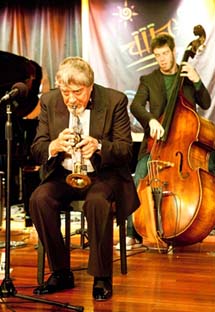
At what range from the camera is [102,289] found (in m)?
2.38

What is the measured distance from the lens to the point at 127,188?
2607 mm

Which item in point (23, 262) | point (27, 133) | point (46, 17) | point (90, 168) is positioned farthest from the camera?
point (46, 17)

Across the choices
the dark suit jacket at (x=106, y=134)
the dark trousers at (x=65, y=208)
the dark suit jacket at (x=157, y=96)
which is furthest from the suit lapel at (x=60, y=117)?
the dark suit jacket at (x=157, y=96)

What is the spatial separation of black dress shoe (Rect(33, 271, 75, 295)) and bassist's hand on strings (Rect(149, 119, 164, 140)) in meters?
1.06

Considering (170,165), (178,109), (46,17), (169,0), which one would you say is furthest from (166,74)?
(46,17)

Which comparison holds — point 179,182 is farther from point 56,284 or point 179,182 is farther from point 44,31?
point 44,31

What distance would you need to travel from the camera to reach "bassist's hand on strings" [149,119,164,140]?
3240 mm

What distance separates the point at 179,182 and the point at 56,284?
101 cm

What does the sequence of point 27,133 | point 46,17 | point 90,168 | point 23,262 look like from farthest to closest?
point 46,17
point 27,133
point 23,262
point 90,168

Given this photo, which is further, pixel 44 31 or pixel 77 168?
pixel 44 31

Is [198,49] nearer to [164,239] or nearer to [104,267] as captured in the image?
[164,239]

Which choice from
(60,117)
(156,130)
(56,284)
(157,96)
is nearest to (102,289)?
(56,284)

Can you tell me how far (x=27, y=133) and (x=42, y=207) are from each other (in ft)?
7.35

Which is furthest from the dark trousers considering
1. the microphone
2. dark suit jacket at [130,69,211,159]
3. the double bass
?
dark suit jacket at [130,69,211,159]
